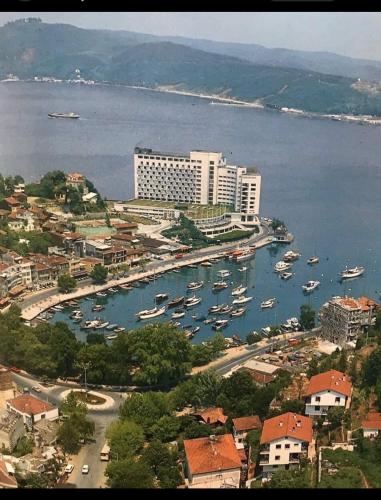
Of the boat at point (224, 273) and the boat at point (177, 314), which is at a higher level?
the boat at point (224, 273)

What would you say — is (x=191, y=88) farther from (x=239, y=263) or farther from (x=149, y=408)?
(x=149, y=408)

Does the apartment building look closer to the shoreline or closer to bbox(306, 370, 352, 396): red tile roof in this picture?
bbox(306, 370, 352, 396): red tile roof

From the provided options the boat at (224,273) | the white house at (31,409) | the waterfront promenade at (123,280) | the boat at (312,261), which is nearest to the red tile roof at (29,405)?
the white house at (31,409)

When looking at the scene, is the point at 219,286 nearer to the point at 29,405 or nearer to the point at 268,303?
the point at 268,303

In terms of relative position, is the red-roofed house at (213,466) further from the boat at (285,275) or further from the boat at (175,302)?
the boat at (285,275)

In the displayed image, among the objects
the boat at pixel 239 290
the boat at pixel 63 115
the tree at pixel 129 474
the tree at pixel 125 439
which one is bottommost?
the boat at pixel 239 290

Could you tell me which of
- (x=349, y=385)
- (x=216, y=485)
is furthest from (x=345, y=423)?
(x=216, y=485)

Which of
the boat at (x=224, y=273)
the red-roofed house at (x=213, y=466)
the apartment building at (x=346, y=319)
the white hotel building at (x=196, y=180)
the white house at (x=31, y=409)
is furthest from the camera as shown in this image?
the white hotel building at (x=196, y=180)
